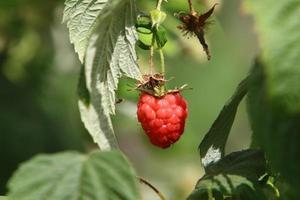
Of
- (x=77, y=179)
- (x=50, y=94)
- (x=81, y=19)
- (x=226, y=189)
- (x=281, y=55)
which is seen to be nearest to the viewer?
(x=281, y=55)

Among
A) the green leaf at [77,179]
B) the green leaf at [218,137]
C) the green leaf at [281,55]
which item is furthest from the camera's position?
the green leaf at [218,137]

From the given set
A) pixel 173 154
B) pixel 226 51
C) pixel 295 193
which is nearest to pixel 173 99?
pixel 295 193

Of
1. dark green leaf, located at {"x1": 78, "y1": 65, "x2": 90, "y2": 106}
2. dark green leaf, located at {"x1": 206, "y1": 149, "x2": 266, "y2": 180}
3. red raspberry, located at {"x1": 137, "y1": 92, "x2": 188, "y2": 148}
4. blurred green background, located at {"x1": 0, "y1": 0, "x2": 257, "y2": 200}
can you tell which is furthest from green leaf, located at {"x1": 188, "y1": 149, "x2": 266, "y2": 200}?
blurred green background, located at {"x1": 0, "y1": 0, "x2": 257, "y2": 200}

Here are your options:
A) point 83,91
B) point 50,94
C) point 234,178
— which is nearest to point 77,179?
point 83,91

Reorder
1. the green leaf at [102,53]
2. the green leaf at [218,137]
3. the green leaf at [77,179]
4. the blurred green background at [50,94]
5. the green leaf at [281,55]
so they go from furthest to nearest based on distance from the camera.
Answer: the blurred green background at [50,94] < the green leaf at [218,137] < the green leaf at [102,53] < the green leaf at [77,179] < the green leaf at [281,55]

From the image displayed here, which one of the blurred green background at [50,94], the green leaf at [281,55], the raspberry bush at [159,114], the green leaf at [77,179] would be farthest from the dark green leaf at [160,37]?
the blurred green background at [50,94]

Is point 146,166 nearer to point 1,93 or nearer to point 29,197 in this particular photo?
point 1,93

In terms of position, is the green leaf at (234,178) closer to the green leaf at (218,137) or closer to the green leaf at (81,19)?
the green leaf at (218,137)

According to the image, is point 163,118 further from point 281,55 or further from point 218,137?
point 281,55

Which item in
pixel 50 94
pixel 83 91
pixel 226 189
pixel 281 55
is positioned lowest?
pixel 50 94
